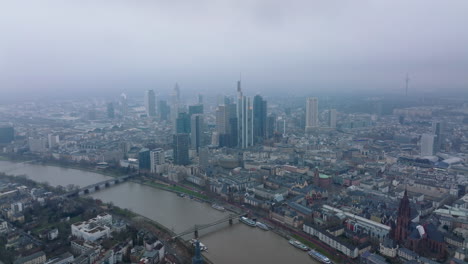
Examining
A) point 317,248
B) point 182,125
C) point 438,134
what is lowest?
point 317,248

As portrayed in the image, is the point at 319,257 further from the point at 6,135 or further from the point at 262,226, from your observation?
the point at 6,135

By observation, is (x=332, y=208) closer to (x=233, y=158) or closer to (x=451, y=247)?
(x=451, y=247)

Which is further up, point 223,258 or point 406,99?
point 406,99

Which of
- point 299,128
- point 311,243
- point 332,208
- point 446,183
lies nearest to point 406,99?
point 299,128

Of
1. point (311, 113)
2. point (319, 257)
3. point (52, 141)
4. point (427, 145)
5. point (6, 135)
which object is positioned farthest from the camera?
point (311, 113)

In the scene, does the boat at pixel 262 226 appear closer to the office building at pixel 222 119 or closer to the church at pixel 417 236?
the church at pixel 417 236

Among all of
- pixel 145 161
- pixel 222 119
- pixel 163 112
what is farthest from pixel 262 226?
pixel 163 112

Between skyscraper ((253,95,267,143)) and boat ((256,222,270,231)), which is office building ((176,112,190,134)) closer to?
skyscraper ((253,95,267,143))
